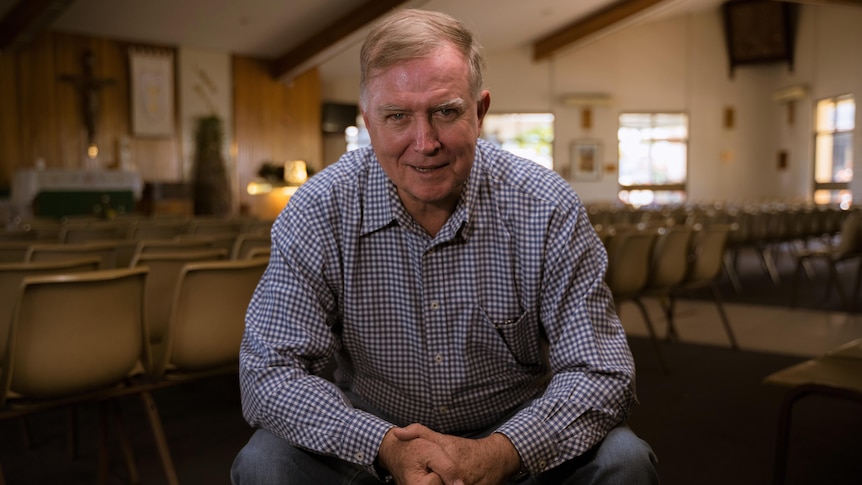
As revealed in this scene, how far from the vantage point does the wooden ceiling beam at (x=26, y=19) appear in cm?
1072

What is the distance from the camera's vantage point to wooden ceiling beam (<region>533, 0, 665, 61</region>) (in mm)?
15617

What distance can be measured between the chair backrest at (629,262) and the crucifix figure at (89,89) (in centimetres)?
1153

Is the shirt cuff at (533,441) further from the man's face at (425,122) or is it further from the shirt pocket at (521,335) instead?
the man's face at (425,122)

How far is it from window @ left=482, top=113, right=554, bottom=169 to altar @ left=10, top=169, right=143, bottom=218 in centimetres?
1004

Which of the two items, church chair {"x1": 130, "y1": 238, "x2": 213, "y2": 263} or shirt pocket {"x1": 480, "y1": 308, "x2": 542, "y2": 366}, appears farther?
church chair {"x1": 130, "y1": 238, "x2": 213, "y2": 263}

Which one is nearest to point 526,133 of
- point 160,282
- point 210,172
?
point 210,172

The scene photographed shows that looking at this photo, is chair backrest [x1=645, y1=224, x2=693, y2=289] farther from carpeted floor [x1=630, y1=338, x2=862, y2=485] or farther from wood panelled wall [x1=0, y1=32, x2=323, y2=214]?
wood panelled wall [x1=0, y1=32, x2=323, y2=214]

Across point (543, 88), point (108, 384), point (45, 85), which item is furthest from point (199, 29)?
point (108, 384)

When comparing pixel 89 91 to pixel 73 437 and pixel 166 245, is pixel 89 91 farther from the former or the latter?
pixel 73 437

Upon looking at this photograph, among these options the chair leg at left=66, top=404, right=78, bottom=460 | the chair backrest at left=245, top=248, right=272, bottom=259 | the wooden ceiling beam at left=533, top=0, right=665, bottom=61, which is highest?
the wooden ceiling beam at left=533, top=0, right=665, bottom=61

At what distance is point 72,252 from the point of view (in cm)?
336

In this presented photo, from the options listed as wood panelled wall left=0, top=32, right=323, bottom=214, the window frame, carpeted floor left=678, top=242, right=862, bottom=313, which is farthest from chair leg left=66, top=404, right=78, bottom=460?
the window frame

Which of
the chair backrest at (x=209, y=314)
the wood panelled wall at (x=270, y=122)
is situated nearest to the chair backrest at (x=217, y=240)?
the chair backrest at (x=209, y=314)

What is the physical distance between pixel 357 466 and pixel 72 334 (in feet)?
4.29
